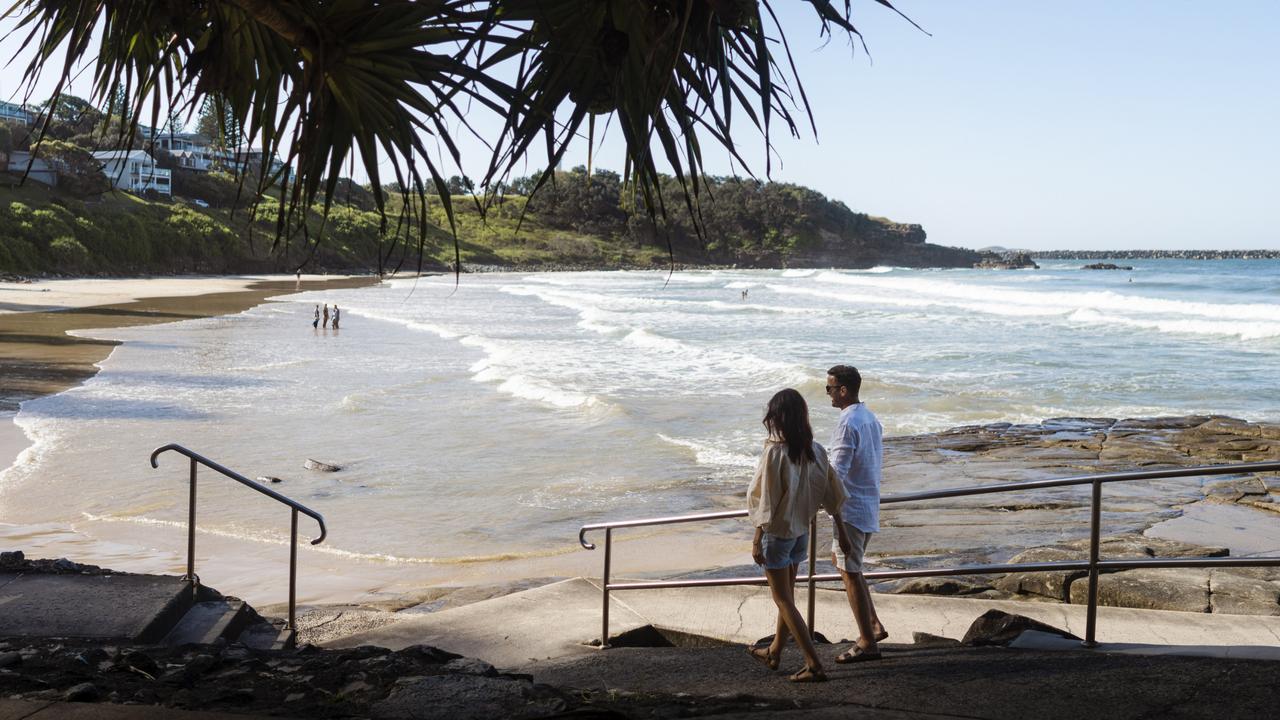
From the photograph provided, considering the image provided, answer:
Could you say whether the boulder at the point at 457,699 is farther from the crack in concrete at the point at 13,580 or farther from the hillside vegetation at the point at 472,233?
the crack in concrete at the point at 13,580

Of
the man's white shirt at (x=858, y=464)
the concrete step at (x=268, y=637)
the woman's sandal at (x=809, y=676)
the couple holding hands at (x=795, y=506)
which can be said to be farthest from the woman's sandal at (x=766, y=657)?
the concrete step at (x=268, y=637)

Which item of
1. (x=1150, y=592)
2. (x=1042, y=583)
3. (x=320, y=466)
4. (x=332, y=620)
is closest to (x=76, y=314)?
(x=320, y=466)

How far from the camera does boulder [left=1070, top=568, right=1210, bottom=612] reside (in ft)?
22.7

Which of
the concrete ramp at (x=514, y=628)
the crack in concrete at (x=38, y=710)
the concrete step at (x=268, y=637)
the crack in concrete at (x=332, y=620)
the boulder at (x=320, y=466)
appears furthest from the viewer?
the boulder at (x=320, y=466)

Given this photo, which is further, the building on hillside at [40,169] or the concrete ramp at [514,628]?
the building on hillside at [40,169]

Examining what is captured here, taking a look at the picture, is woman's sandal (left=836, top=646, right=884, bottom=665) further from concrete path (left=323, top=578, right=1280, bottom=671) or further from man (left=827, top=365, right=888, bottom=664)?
concrete path (left=323, top=578, right=1280, bottom=671)

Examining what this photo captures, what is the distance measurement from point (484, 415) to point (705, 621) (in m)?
12.7

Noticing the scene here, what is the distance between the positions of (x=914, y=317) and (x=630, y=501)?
37.4 m

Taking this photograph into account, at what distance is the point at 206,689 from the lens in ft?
13.1

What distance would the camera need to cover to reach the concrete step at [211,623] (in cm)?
538

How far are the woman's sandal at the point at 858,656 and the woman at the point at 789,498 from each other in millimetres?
348

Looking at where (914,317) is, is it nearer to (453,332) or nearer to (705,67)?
(453,332)

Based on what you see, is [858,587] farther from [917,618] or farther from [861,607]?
[917,618]

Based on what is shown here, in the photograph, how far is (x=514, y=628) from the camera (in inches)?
262
